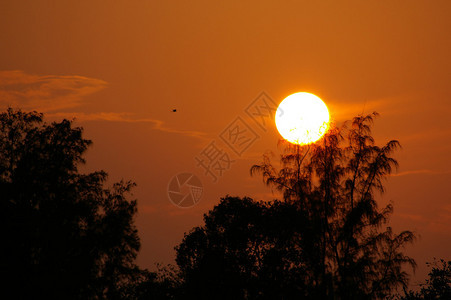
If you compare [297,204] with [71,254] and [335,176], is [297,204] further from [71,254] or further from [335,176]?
[71,254]

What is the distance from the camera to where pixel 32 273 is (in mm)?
28562

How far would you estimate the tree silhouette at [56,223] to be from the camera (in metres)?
28.6

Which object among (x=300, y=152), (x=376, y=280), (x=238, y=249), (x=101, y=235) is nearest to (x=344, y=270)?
(x=376, y=280)

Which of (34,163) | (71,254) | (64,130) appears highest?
(64,130)

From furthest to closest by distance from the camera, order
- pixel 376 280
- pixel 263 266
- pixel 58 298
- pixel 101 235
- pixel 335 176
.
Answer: pixel 263 266, pixel 335 176, pixel 376 280, pixel 101 235, pixel 58 298

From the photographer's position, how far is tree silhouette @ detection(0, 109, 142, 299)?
94.0ft

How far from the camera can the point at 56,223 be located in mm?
29719

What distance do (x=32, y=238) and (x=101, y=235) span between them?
3.54 m

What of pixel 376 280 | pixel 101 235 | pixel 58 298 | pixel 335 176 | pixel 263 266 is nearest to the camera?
pixel 58 298

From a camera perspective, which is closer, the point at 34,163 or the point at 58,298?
the point at 58,298

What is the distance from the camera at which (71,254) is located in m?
29.5

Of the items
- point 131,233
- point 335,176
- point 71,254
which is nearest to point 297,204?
point 335,176

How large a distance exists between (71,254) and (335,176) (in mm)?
16586

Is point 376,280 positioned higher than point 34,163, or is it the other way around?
point 34,163
